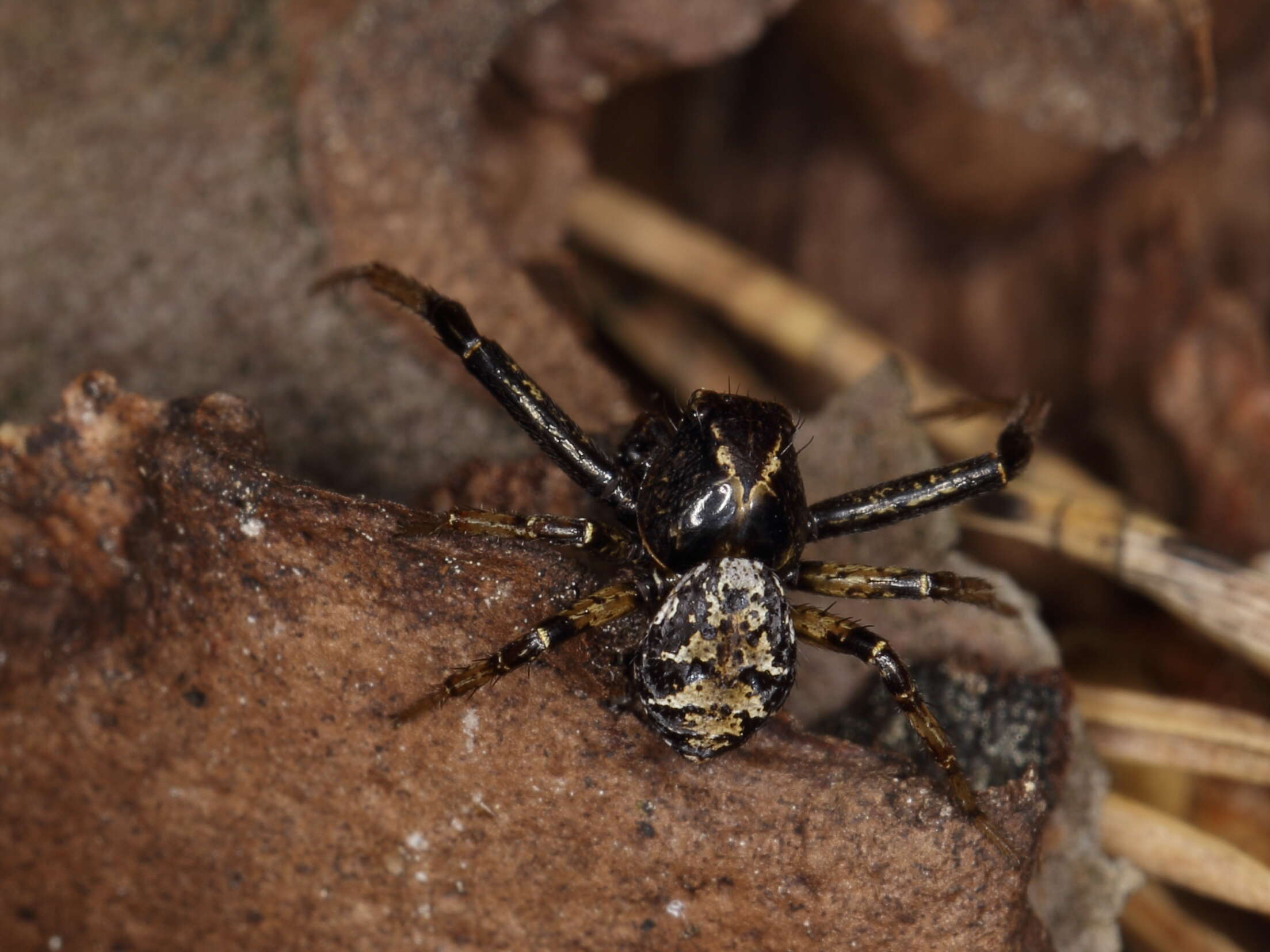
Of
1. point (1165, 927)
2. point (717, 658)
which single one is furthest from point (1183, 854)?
point (717, 658)

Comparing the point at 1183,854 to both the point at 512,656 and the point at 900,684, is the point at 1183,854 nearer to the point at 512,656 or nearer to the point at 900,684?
the point at 900,684

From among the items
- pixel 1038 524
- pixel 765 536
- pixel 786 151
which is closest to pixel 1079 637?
pixel 1038 524

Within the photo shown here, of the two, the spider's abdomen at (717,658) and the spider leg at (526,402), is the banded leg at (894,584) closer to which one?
the spider's abdomen at (717,658)

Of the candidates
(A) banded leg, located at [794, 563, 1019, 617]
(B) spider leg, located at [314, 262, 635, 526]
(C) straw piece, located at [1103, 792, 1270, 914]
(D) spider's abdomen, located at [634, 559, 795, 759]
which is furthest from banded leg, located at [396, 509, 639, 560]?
(C) straw piece, located at [1103, 792, 1270, 914]

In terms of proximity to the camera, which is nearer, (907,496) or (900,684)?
(900,684)

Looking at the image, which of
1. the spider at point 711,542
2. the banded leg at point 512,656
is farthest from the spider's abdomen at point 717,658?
the banded leg at point 512,656
